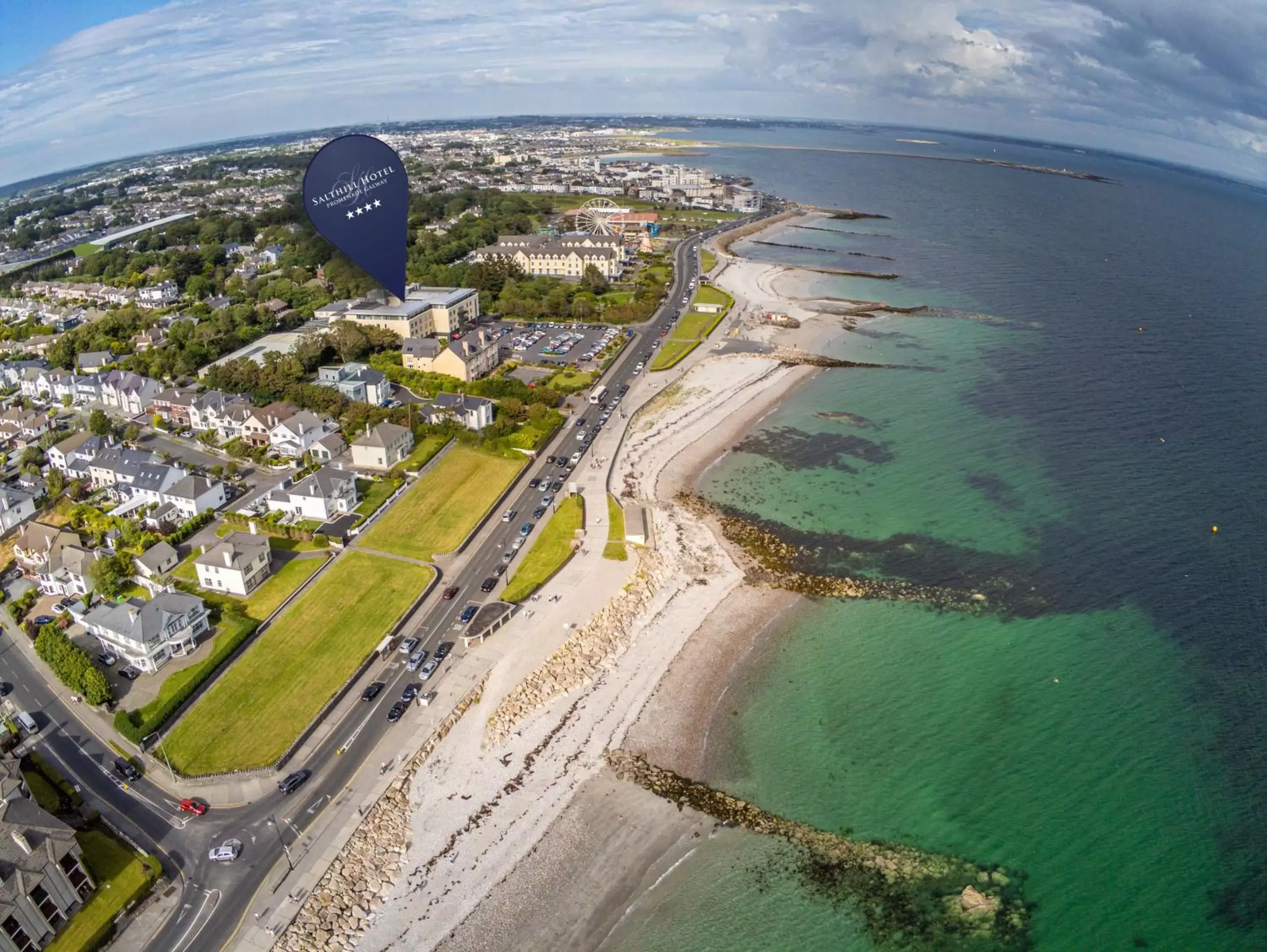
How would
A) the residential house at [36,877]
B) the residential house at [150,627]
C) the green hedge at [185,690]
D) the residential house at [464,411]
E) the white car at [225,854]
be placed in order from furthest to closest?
the residential house at [464,411]
the residential house at [150,627]
the green hedge at [185,690]
the white car at [225,854]
the residential house at [36,877]

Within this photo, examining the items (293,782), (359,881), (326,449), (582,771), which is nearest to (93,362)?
(326,449)

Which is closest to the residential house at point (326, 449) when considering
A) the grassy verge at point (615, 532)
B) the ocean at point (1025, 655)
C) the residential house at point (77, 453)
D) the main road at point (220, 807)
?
the residential house at point (77, 453)

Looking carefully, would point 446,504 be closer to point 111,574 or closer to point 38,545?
point 111,574

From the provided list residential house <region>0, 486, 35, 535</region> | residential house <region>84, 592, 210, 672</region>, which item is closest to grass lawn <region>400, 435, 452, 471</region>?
residential house <region>84, 592, 210, 672</region>

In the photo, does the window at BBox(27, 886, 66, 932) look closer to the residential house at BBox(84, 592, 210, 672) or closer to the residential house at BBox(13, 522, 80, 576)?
the residential house at BBox(84, 592, 210, 672)

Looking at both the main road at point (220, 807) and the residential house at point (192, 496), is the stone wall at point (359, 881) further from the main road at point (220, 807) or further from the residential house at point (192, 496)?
the residential house at point (192, 496)
